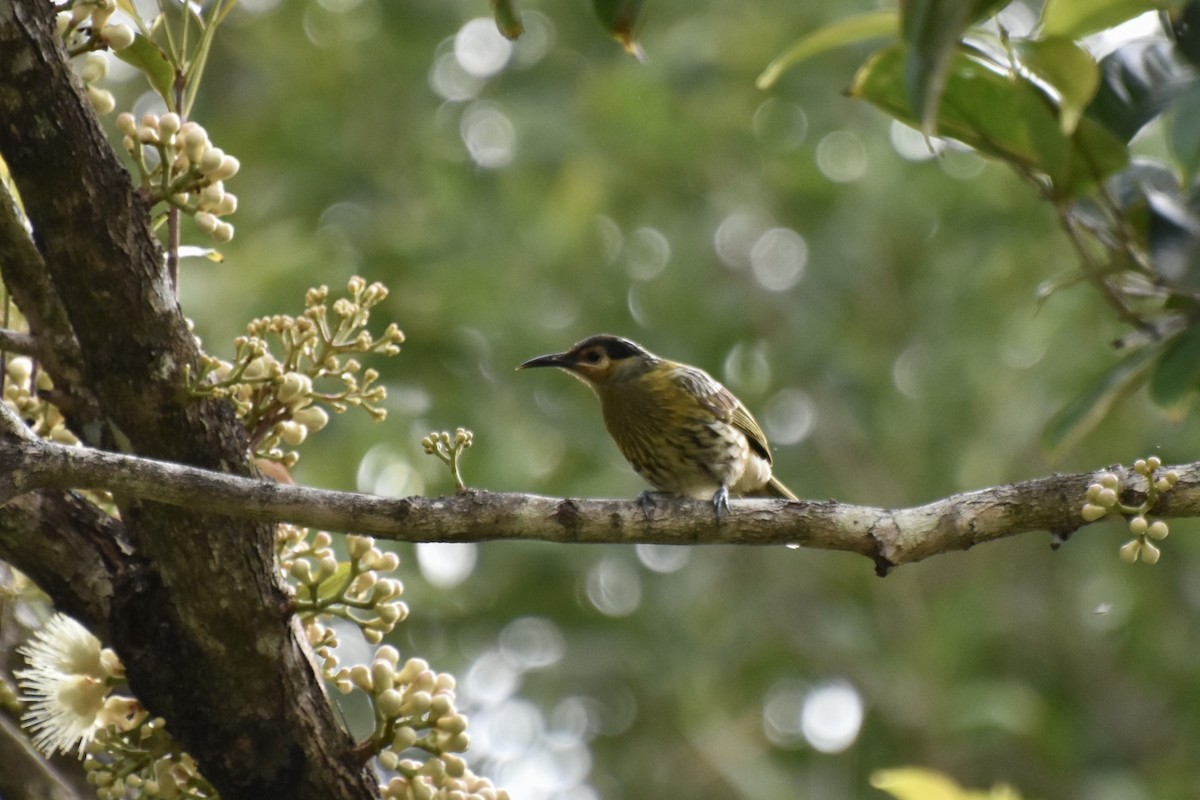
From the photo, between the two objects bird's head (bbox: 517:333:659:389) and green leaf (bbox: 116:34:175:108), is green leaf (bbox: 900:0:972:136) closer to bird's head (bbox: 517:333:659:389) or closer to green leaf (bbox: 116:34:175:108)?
green leaf (bbox: 116:34:175:108)

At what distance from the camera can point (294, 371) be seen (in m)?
2.46

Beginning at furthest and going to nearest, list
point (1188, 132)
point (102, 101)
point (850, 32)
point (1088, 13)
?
point (850, 32), point (1088, 13), point (1188, 132), point (102, 101)

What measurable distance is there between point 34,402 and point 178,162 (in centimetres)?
Answer: 63

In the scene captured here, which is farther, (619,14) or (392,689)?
(392,689)

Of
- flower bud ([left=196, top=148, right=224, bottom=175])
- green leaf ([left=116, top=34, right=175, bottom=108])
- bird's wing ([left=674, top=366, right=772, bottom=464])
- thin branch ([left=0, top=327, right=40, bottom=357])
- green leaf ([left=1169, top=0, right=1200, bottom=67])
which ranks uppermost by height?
green leaf ([left=1169, top=0, right=1200, bottom=67])

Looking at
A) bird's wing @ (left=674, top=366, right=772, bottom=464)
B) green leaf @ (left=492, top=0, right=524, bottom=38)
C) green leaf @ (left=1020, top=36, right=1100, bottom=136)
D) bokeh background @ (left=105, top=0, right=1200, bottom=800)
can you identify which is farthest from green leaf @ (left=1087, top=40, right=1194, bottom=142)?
bokeh background @ (left=105, top=0, right=1200, bottom=800)

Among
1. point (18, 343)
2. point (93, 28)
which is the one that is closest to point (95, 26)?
point (93, 28)

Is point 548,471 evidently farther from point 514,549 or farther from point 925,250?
point 925,250

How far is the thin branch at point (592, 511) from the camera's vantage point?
2035 mm

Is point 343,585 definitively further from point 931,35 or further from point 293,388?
point 931,35

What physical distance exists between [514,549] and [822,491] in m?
2.02

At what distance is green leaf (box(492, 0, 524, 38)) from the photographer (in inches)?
84.9

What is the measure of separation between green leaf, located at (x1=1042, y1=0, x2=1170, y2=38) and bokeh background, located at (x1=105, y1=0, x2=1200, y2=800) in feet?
11.7

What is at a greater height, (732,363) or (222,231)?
(732,363)
